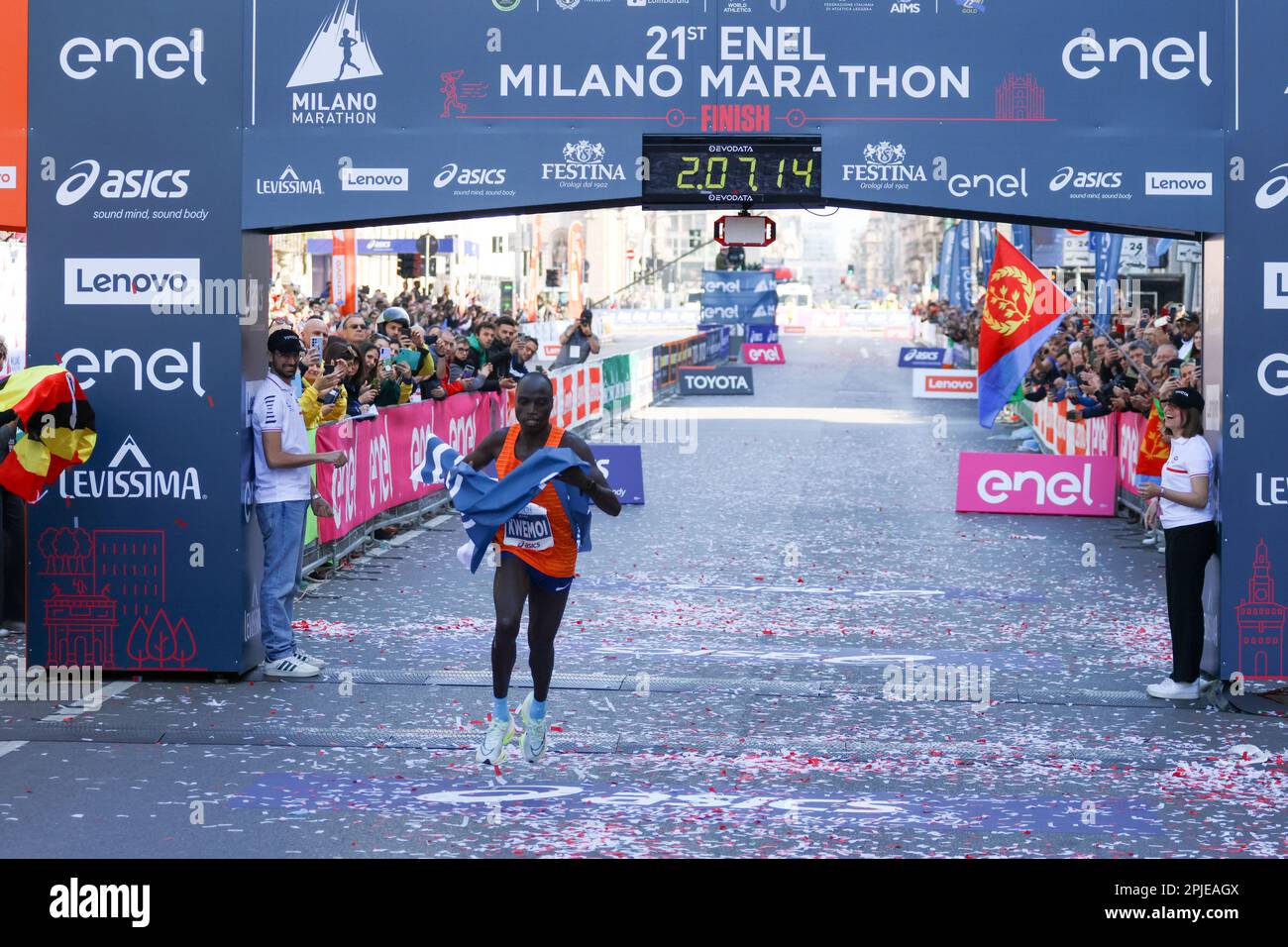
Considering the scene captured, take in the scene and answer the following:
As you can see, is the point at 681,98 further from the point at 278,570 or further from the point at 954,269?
the point at 954,269

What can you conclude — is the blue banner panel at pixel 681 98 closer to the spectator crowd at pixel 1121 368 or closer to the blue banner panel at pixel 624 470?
the spectator crowd at pixel 1121 368

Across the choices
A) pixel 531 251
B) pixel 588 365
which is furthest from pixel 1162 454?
pixel 531 251

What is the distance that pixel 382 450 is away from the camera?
16547 mm

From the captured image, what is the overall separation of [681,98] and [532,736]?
12.6 ft

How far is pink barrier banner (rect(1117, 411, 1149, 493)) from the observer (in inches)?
694

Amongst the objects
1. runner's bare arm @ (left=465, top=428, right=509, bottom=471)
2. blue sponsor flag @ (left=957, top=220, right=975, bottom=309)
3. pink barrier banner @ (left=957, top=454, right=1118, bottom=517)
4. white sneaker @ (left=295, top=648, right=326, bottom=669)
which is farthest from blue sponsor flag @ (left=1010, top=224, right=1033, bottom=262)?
runner's bare arm @ (left=465, top=428, right=509, bottom=471)

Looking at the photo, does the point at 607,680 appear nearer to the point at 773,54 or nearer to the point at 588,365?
the point at 773,54

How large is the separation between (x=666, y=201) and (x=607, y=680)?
2.78m

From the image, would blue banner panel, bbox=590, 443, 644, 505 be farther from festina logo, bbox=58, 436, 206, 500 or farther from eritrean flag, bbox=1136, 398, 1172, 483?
festina logo, bbox=58, 436, 206, 500

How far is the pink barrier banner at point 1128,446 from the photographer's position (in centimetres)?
1764

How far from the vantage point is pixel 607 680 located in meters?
10.5

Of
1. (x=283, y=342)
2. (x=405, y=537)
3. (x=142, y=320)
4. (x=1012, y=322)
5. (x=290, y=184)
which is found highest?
(x=290, y=184)

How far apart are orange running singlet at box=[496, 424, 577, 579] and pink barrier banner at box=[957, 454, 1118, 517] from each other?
11913mm

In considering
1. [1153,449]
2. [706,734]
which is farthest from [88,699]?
[1153,449]
